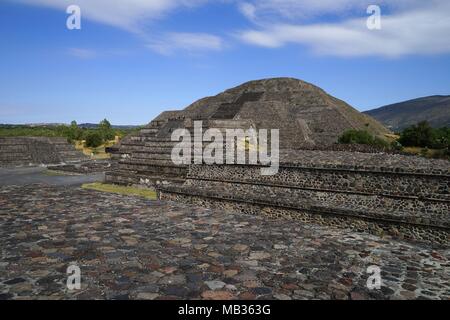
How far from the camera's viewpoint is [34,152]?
985 inches

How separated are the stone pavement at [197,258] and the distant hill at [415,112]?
5188 inches

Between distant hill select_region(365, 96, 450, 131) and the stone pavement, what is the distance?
432ft

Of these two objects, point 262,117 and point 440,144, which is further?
point 262,117

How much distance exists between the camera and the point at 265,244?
4.67 m

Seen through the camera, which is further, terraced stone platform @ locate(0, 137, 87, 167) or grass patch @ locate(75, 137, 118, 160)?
grass patch @ locate(75, 137, 118, 160)

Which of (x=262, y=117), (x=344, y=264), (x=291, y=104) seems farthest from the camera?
(x=291, y=104)

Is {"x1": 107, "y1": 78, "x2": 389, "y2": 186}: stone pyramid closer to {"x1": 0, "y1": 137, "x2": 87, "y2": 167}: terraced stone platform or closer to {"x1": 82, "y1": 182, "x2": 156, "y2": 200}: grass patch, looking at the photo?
{"x1": 82, "y1": 182, "x2": 156, "y2": 200}: grass patch

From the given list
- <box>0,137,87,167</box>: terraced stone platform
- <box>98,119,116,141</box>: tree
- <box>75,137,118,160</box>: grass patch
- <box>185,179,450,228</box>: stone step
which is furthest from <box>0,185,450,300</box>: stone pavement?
<box>98,119,116,141</box>: tree

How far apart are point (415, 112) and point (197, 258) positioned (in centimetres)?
18069

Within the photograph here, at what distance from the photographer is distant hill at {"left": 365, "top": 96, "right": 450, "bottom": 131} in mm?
131000

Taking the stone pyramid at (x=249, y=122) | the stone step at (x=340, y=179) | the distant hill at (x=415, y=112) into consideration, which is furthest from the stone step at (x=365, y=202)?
the distant hill at (x=415, y=112)
